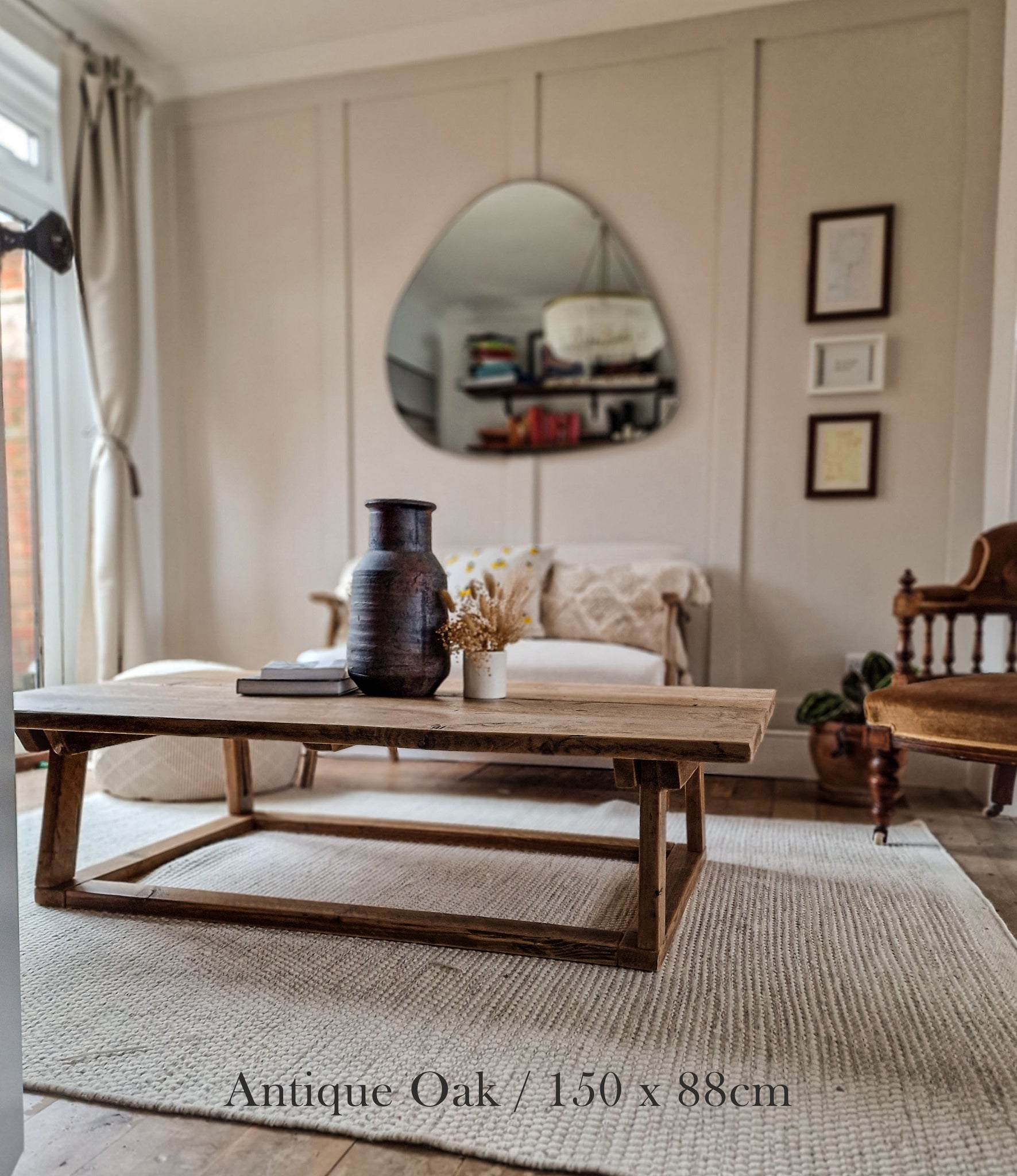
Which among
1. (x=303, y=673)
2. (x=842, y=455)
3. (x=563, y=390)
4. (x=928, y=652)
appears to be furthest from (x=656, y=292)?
(x=303, y=673)

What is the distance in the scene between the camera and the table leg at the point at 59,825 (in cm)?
194

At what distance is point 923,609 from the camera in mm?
2510

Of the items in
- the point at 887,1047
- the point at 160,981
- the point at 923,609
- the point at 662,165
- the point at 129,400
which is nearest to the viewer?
the point at 887,1047

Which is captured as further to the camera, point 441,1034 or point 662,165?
point 662,165

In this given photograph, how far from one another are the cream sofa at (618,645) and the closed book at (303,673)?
1.34 ft

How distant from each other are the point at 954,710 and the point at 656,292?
2.06 metres

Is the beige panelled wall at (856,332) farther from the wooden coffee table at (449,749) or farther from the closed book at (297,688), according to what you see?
the closed book at (297,688)

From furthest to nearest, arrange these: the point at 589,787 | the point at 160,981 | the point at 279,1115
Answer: the point at 589,787
the point at 160,981
the point at 279,1115

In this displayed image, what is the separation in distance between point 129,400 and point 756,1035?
3.44 meters

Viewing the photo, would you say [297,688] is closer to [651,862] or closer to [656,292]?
[651,862]

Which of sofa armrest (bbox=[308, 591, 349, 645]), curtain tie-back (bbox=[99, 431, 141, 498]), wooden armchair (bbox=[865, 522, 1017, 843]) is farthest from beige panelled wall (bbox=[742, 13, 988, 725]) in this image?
curtain tie-back (bbox=[99, 431, 141, 498])

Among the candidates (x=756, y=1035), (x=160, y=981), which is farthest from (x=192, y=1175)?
(x=756, y=1035)

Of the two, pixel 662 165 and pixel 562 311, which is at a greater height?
pixel 662 165

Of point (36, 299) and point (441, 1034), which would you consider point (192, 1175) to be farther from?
point (36, 299)
